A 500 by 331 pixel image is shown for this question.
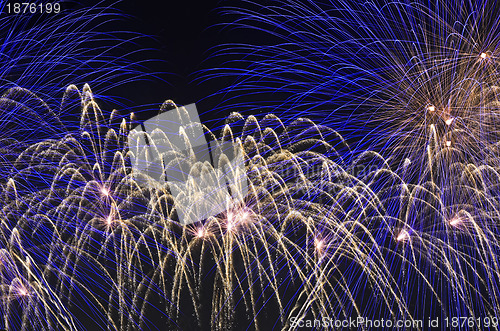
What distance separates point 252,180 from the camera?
37.6ft

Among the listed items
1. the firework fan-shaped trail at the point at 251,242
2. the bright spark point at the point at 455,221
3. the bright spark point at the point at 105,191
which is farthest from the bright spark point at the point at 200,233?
the bright spark point at the point at 455,221

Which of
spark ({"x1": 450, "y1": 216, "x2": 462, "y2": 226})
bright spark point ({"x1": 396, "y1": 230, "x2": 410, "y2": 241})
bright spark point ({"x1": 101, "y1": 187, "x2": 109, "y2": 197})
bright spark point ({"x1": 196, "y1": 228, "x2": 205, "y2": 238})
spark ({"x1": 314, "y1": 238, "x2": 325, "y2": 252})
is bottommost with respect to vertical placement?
bright spark point ({"x1": 396, "y1": 230, "x2": 410, "y2": 241})

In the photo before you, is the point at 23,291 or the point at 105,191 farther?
the point at 105,191

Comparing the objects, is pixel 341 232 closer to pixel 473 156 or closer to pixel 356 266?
pixel 356 266

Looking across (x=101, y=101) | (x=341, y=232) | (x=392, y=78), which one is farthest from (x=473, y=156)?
(x=101, y=101)

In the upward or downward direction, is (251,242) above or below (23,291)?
above

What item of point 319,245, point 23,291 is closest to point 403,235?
point 319,245

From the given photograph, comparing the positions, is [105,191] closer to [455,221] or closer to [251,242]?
[251,242]

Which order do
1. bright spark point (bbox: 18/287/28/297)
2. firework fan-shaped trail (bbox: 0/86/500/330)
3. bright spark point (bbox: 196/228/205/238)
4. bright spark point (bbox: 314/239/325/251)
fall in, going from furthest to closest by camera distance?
→ bright spark point (bbox: 196/228/205/238) → bright spark point (bbox: 314/239/325/251) → firework fan-shaped trail (bbox: 0/86/500/330) → bright spark point (bbox: 18/287/28/297)

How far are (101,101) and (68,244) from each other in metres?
4.05

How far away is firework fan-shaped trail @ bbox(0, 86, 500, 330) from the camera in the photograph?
35.1 feet

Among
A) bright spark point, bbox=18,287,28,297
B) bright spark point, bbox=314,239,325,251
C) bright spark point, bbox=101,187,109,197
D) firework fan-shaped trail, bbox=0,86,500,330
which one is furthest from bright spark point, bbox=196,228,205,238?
bright spark point, bbox=18,287,28,297

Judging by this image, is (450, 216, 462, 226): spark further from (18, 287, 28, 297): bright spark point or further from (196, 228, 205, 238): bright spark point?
(18, 287, 28, 297): bright spark point

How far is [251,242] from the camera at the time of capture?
11.2 meters
